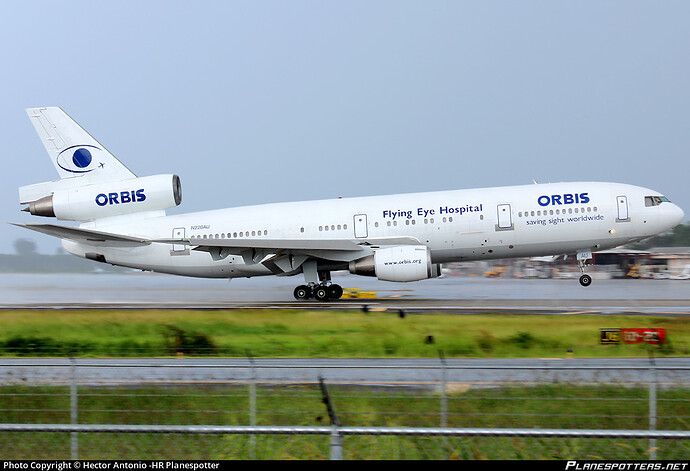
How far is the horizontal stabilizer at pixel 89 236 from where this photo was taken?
97.0ft

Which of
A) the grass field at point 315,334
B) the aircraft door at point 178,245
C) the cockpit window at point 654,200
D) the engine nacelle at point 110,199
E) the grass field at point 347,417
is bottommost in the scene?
the grass field at point 347,417

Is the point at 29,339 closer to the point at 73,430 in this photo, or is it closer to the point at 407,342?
the point at 407,342

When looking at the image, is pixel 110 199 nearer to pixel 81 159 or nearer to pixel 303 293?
pixel 81 159

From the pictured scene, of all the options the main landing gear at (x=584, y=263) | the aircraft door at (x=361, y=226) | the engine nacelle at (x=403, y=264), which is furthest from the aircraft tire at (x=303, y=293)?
the main landing gear at (x=584, y=263)

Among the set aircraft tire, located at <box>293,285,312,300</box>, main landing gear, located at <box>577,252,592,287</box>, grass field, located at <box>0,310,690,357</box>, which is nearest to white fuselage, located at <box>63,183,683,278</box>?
main landing gear, located at <box>577,252,592,287</box>

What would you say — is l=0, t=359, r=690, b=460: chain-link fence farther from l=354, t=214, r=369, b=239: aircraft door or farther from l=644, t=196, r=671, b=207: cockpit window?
l=644, t=196, r=671, b=207: cockpit window

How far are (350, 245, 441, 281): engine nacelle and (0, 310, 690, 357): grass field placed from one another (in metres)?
4.85

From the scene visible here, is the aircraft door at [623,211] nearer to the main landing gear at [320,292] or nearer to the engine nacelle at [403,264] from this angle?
the engine nacelle at [403,264]

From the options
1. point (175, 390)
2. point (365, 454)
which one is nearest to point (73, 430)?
point (365, 454)

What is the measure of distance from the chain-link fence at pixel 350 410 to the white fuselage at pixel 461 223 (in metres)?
17.8

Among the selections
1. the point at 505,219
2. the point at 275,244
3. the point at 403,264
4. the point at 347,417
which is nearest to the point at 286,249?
the point at 275,244

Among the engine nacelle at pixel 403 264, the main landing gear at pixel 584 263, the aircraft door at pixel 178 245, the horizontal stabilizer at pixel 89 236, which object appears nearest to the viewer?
the engine nacelle at pixel 403 264

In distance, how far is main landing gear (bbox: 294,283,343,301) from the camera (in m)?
31.5

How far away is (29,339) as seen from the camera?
21953mm
